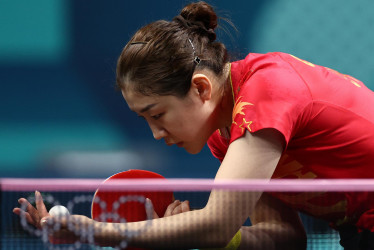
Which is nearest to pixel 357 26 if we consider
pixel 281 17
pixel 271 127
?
pixel 281 17

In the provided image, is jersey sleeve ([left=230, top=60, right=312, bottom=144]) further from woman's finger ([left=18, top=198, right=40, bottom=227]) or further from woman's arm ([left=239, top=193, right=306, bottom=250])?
woman's finger ([left=18, top=198, right=40, bottom=227])

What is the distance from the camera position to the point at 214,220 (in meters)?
1.29

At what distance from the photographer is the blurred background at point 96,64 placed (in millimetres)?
3178

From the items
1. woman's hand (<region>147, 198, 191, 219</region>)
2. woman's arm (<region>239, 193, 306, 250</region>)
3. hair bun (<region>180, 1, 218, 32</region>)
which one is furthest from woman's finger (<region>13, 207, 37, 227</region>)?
hair bun (<region>180, 1, 218, 32</region>)

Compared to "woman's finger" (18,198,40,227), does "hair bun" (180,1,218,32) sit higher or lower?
higher

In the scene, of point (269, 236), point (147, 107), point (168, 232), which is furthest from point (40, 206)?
point (269, 236)

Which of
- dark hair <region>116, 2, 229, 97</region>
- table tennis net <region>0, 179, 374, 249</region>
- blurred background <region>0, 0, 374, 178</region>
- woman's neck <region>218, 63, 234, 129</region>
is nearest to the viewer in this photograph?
table tennis net <region>0, 179, 374, 249</region>

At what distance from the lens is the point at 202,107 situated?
159 centimetres

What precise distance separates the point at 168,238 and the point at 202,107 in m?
0.45

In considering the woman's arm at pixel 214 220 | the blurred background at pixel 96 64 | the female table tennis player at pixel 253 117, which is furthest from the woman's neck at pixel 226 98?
the blurred background at pixel 96 64

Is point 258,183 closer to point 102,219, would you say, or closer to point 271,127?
point 271,127

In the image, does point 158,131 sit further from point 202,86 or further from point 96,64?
point 96,64

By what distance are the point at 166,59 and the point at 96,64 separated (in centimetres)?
175

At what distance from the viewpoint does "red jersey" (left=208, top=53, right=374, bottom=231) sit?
4.58 feet
